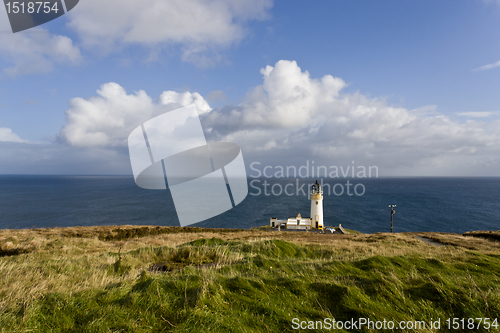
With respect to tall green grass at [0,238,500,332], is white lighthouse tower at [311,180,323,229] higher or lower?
lower

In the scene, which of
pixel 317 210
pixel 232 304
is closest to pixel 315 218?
pixel 317 210

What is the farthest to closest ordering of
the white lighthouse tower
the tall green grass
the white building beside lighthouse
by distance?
1. the white lighthouse tower
2. the white building beside lighthouse
3. the tall green grass

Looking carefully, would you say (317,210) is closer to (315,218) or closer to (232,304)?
(315,218)

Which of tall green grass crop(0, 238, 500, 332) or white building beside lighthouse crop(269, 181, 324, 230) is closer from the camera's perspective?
tall green grass crop(0, 238, 500, 332)

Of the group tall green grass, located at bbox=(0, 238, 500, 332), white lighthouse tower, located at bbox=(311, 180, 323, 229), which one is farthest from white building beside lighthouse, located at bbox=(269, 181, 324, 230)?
tall green grass, located at bbox=(0, 238, 500, 332)

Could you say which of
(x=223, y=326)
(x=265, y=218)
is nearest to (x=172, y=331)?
(x=223, y=326)

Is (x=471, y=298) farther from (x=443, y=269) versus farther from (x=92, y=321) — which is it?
(x=92, y=321)

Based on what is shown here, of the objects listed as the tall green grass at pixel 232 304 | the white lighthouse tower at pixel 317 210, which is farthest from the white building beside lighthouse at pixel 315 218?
the tall green grass at pixel 232 304

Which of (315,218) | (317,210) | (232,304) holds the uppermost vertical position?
(232,304)

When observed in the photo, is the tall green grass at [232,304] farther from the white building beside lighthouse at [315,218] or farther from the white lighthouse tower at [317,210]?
the white lighthouse tower at [317,210]

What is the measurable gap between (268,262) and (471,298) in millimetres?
5572

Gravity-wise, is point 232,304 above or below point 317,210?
above

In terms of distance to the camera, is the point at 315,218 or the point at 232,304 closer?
the point at 232,304

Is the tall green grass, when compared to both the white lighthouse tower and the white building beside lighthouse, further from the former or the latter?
the white lighthouse tower
